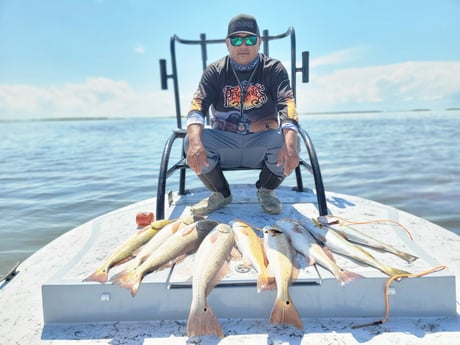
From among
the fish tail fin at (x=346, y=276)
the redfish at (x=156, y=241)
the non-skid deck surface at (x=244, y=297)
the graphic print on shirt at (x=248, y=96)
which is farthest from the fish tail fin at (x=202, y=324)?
the graphic print on shirt at (x=248, y=96)

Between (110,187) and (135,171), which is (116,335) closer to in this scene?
(110,187)

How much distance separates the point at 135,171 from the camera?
1128 cm

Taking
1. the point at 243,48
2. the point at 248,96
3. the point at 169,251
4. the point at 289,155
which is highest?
the point at 243,48

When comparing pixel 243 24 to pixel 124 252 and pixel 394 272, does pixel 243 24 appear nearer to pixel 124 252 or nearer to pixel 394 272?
pixel 124 252

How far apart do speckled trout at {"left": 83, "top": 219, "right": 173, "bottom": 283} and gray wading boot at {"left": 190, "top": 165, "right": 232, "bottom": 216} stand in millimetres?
651

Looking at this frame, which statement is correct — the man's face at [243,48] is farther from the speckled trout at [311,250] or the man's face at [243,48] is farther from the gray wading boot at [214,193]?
the speckled trout at [311,250]

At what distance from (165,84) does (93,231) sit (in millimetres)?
2111

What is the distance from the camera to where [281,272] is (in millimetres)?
1897

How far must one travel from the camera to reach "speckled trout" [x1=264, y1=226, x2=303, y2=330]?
1760mm

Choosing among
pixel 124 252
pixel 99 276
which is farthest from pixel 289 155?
pixel 99 276

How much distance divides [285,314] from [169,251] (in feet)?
2.66

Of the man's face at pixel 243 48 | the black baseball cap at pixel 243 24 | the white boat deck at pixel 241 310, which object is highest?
the black baseball cap at pixel 243 24

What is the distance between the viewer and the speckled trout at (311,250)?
6.14 ft

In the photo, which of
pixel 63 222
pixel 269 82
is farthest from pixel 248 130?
pixel 63 222
